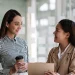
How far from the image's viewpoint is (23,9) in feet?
11.6

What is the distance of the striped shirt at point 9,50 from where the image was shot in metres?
1.61

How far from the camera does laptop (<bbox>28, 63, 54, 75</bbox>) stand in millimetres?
1447

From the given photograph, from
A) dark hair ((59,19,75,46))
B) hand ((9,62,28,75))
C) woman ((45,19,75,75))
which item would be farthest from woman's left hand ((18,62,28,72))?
dark hair ((59,19,75,46))

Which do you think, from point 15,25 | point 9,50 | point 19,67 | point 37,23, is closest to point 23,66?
point 19,67

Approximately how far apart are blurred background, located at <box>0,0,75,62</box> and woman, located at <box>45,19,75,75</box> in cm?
159

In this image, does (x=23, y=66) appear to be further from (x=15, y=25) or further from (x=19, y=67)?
(x=15, y=25)

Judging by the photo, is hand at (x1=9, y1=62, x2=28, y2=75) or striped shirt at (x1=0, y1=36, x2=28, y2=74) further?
striped shirt at (x1=0, y1=36, x2=28, y2=74)

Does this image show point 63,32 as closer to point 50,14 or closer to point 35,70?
point 35,70

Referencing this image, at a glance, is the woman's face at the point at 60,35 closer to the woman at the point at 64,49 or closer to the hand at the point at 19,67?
the woman at the point at 64,49

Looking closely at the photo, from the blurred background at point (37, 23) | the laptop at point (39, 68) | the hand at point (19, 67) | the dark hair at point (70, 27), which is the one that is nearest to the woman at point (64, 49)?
the dark hair at point (70, 27)

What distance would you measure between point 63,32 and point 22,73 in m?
0.50

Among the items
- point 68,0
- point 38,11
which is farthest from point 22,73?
point 38,11

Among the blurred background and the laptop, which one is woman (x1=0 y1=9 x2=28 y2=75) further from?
the blurred background

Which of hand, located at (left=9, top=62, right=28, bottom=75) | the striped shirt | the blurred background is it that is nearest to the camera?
hand, located at (left=9, top=62, right=28, bottom=75)
